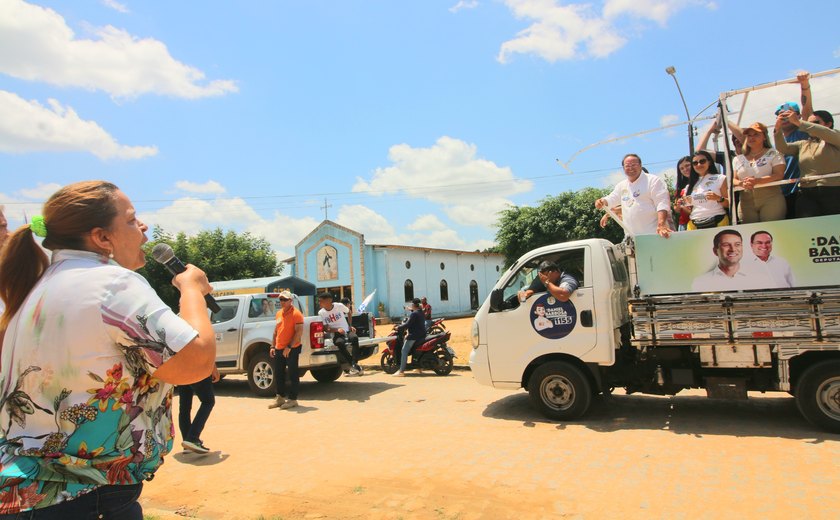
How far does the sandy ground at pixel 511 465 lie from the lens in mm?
4070

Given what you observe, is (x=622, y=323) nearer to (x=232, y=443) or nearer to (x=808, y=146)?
(x=808, y=146)

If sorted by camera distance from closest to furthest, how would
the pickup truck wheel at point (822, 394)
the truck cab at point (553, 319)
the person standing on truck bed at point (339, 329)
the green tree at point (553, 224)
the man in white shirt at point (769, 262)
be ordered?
the pickup truck wheel at point (822, 394) < the man in white shirt at point (769, 262) < the truck cab at point (553, 319) < the person standing on truck bed at point (339, 329) < the green tree at point (553, 224)

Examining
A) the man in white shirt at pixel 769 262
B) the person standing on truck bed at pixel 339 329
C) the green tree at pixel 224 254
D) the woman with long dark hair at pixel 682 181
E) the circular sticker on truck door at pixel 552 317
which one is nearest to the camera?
the man in white shirt at pixel 769 262

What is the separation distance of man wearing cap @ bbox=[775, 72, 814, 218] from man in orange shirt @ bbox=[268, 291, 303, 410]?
6839mm

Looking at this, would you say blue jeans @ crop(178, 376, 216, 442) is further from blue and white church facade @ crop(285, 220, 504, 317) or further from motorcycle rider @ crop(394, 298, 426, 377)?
blue and white church facade @ crop(285, 220, 504, 317)

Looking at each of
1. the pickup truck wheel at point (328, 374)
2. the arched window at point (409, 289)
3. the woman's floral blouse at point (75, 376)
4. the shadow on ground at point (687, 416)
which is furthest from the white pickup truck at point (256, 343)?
the arched window at point (409, 289)

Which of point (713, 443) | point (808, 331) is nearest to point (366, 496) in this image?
point (713, 443)

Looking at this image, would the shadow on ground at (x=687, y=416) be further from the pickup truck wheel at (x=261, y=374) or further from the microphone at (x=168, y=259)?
the microphone at (x=168, y=259)

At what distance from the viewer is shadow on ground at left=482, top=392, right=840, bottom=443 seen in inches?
233

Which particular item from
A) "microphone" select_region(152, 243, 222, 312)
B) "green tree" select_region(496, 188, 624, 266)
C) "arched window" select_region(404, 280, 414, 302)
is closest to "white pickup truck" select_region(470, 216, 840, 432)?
"microphone" select_region(152, 243, 222, 312)

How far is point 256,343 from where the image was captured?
32.4 feet

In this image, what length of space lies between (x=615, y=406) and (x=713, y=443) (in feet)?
6.78

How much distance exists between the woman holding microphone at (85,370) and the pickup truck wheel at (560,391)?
560 cm

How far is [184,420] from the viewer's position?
6234 mm
